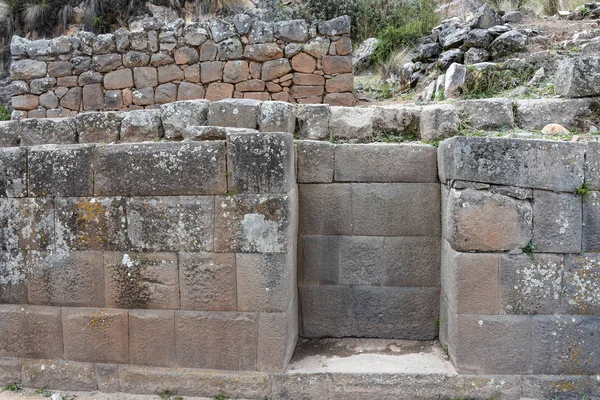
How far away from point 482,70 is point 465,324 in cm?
433

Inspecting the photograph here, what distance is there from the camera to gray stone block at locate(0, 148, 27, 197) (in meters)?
4.26

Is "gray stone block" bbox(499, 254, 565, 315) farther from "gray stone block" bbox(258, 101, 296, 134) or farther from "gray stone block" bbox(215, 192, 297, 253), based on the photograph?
"gray stone block" bbox(258, 101, 296, 134)

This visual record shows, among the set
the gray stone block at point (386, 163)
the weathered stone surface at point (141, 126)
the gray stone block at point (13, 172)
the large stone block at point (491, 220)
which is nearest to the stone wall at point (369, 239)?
the gray stone block at point (386, 163)

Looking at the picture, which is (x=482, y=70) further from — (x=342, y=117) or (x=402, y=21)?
(x=402, y=21)

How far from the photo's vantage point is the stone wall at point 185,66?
28.0 ft

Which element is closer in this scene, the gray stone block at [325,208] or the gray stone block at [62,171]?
the gray stone block at [62,171]

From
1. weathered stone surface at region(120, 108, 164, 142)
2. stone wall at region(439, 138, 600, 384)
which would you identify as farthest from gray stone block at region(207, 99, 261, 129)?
stone wall at region(439, 138, 600, 384)

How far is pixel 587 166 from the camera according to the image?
3.76m

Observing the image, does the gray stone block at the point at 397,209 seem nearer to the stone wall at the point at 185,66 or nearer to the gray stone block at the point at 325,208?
the gray stone block at the point at 325,208

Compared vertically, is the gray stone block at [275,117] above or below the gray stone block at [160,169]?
above

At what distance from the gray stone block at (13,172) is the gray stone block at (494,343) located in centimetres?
394

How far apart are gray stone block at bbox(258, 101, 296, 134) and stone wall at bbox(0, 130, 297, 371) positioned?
0.40 m

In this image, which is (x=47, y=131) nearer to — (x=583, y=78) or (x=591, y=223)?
(x=591, y=223)

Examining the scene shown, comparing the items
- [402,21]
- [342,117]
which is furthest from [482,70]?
[402,21]
